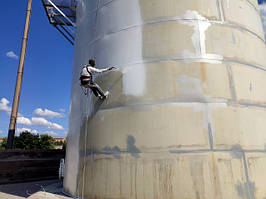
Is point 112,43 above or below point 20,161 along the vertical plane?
above

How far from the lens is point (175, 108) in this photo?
214 inches

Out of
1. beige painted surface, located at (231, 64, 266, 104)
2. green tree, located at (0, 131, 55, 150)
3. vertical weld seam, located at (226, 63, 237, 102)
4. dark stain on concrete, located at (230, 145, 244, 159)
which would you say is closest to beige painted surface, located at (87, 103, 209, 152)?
dark stain on concrete, located at (230, 145, 244, 159)

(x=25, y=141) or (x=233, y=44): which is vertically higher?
(x=233, y=44)

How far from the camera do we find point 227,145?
5.17m

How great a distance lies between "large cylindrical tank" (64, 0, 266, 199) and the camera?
5.05 meters

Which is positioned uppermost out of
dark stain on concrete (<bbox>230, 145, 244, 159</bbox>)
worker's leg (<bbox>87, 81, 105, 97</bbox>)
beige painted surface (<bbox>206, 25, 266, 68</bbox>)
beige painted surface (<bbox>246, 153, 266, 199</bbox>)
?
beige painted surface (<bbox>206, 25, 266, 68</bbox>)

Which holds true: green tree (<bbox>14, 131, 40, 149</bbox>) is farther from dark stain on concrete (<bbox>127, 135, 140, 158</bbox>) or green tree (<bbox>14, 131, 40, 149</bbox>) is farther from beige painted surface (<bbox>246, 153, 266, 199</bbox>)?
beige painted surface (<bbox>246, 153, 266, 199</bbox>)

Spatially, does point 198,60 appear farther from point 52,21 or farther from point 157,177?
point 52,21

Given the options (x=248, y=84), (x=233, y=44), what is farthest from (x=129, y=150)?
(x=233, y=44)

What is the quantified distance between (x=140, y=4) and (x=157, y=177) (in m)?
5.51

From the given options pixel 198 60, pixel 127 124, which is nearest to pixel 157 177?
pixel 127 124

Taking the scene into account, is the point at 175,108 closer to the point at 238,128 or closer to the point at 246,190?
the point at 238,128

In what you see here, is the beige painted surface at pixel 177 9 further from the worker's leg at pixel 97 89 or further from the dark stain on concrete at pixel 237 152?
the dark stain on concrete at pixel 237 152

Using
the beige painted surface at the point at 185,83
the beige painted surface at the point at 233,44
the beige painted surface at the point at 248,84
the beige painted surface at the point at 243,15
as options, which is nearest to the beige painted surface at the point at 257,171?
the beige painted surface at the point at 248,84
